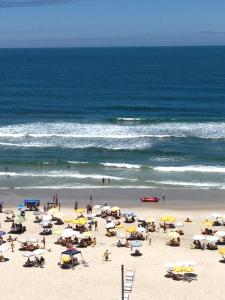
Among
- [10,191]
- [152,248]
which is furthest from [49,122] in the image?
[152,248]

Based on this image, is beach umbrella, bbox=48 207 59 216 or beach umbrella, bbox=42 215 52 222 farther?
beach umbrella, bbox=48 207 59 216

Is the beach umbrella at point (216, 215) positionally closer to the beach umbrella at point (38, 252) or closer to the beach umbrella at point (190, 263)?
the beach umbrella at point (190, 263)

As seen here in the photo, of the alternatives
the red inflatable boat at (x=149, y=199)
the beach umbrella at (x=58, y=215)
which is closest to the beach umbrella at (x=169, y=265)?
the beach umbrella at (x=58, y=215)

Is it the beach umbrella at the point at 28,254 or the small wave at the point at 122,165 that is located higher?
the small wave at the point at 122,165

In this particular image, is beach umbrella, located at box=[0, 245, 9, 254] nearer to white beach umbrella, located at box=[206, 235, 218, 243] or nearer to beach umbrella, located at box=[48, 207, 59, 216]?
beach umbrella, located at box=[48, 207, 59, 216]

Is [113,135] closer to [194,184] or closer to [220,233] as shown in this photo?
[194,184]

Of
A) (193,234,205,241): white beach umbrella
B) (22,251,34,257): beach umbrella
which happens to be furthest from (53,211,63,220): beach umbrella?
(193,234,205,241): white beach umbrella

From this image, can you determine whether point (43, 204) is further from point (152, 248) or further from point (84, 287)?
point (84, 287)

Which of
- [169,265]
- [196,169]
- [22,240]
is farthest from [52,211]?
[196,169]
